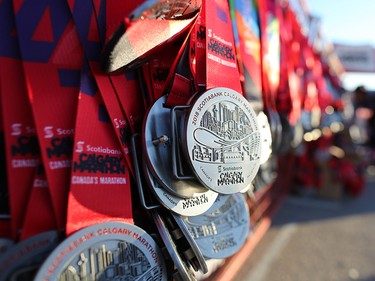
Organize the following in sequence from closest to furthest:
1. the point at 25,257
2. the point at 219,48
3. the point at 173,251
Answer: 1. the point at 25,257
2. the point at 173,251
3. the point at 219,48

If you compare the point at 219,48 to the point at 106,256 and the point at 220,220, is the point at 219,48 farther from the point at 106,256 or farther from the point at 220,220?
the point at 106,256

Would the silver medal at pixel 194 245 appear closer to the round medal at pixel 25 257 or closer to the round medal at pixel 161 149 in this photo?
the round medal at pixel 161 149

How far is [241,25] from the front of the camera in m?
1.26

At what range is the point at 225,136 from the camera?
0.82 m

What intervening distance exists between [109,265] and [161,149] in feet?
0.89

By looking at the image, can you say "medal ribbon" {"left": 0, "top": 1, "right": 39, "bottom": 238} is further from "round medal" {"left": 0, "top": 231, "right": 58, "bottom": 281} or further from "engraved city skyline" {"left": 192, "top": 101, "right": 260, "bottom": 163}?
"engraved city skyline" {"left": 192, "top": 101, "right": 260, "bottom": 163}

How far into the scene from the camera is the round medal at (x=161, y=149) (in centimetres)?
76

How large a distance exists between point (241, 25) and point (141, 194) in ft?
2.66

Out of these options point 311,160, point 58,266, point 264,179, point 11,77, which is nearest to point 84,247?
point 58,266

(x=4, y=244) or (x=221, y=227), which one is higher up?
(x=4, y=244)

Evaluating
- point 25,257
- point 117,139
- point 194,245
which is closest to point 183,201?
point 194,245

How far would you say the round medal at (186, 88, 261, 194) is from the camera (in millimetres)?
764

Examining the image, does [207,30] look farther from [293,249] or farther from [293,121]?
[293,249]

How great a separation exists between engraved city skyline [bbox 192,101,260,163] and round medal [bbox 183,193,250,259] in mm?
158
